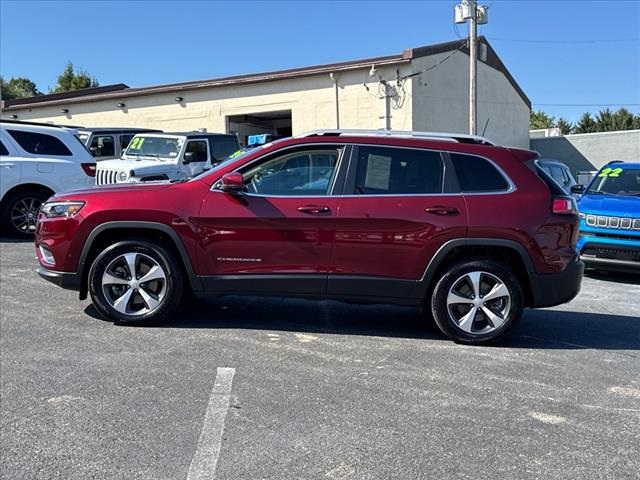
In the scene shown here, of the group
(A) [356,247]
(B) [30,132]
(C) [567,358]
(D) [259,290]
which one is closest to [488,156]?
(A) [356,247]

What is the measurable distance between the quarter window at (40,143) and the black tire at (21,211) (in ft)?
2.30

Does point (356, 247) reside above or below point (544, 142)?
below

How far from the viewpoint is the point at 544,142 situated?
129 ft

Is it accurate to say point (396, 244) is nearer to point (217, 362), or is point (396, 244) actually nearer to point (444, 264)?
point (444, 264)

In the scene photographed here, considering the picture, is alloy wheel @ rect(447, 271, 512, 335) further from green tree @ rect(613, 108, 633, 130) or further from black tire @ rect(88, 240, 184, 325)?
green tree @ rect(613, 108, 633, 130)

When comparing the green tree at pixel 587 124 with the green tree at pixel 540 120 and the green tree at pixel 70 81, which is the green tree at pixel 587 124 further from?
the green tree at pixel 70 81

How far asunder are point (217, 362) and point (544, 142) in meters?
38.6

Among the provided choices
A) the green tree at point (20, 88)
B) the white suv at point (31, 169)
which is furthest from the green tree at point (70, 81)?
the white suv at point (31, 169)

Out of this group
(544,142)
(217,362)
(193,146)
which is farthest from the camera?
(544,142)

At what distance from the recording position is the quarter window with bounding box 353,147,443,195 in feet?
17.2

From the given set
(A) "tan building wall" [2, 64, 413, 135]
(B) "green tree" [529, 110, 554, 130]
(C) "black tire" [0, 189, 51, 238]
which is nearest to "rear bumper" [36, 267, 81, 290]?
(C) "black tire" [0, 189, 51, 238]

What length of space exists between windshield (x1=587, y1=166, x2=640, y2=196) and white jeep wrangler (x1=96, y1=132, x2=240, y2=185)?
7.63 meters

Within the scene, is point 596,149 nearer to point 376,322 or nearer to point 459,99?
point 459,99

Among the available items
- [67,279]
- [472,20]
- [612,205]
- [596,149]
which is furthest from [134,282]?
[596,149]
